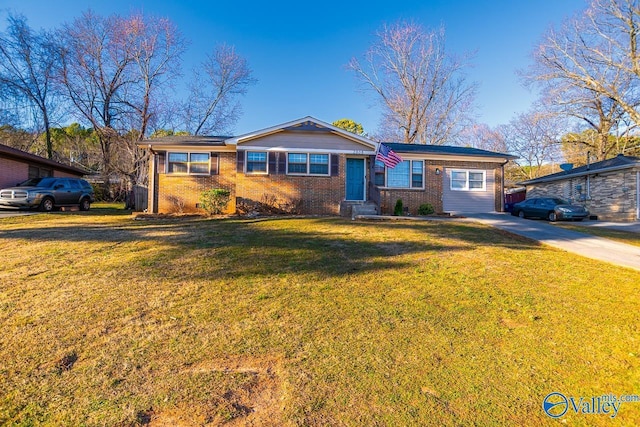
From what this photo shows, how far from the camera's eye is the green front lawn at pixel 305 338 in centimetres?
241

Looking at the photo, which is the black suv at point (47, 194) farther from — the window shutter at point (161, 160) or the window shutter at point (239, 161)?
the window shutter at point (239, 161)

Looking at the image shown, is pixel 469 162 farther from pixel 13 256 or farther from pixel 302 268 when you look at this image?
pixel 13 256

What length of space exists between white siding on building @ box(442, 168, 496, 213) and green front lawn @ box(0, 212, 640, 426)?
37.2ft

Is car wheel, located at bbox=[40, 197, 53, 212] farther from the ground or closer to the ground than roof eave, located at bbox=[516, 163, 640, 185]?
closer to the ground

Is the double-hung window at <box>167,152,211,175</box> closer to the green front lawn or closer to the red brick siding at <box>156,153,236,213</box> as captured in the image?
the red brick siding at <box>156,153,236,213</box>

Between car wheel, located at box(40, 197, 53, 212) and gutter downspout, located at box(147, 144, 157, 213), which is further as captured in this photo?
car wheel, located at box(40, 197, 53, 212)

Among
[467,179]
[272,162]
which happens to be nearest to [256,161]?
[272,162]

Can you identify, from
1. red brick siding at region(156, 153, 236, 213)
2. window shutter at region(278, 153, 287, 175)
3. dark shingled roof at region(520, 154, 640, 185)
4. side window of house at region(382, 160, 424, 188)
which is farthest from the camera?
dark shingled roof at region(520, 154, 640, 185)

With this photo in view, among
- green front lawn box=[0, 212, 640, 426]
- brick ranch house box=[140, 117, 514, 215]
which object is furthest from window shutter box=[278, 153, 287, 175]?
green front lawn box=[0, 212, 640, 426]

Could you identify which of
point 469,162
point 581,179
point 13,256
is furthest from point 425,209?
point 13,256

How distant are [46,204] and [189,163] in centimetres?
686

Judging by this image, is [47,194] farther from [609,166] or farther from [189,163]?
[609,166]

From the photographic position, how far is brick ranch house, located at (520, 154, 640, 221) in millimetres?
17797

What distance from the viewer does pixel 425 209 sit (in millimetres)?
16125
